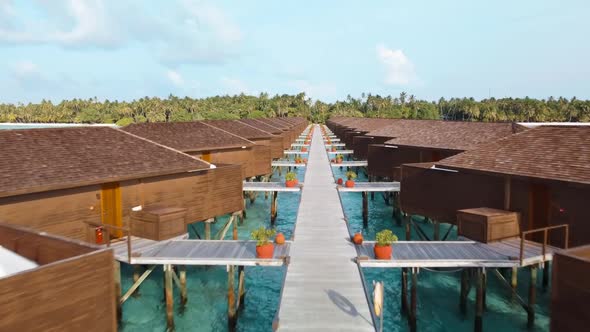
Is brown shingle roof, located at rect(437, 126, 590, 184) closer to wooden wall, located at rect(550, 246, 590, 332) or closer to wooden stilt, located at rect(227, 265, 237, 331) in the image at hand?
wooden wall, located at rect(550, 246, 590, 332)

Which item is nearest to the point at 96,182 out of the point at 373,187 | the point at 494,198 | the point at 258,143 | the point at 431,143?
the point at 494,198

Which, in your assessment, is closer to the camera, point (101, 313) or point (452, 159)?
point (101, 313)

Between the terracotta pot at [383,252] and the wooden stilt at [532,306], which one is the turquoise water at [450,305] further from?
the terracotta pot at [383,252]

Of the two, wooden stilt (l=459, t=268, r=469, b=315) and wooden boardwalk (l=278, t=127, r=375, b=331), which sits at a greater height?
wooden boardwalk (l=278, t=127, r=375, b=331)

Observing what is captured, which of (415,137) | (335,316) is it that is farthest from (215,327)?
(415,137)

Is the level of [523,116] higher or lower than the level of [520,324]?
higher

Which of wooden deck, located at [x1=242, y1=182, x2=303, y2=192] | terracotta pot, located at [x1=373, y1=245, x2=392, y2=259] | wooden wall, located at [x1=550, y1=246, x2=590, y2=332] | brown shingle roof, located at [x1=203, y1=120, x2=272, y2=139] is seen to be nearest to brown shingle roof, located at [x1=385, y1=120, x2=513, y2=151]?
wooden deck, located at [x1=242, y1=182, x2=303, y2=192]

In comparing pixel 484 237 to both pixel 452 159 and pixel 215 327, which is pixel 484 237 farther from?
pixel 215 327
